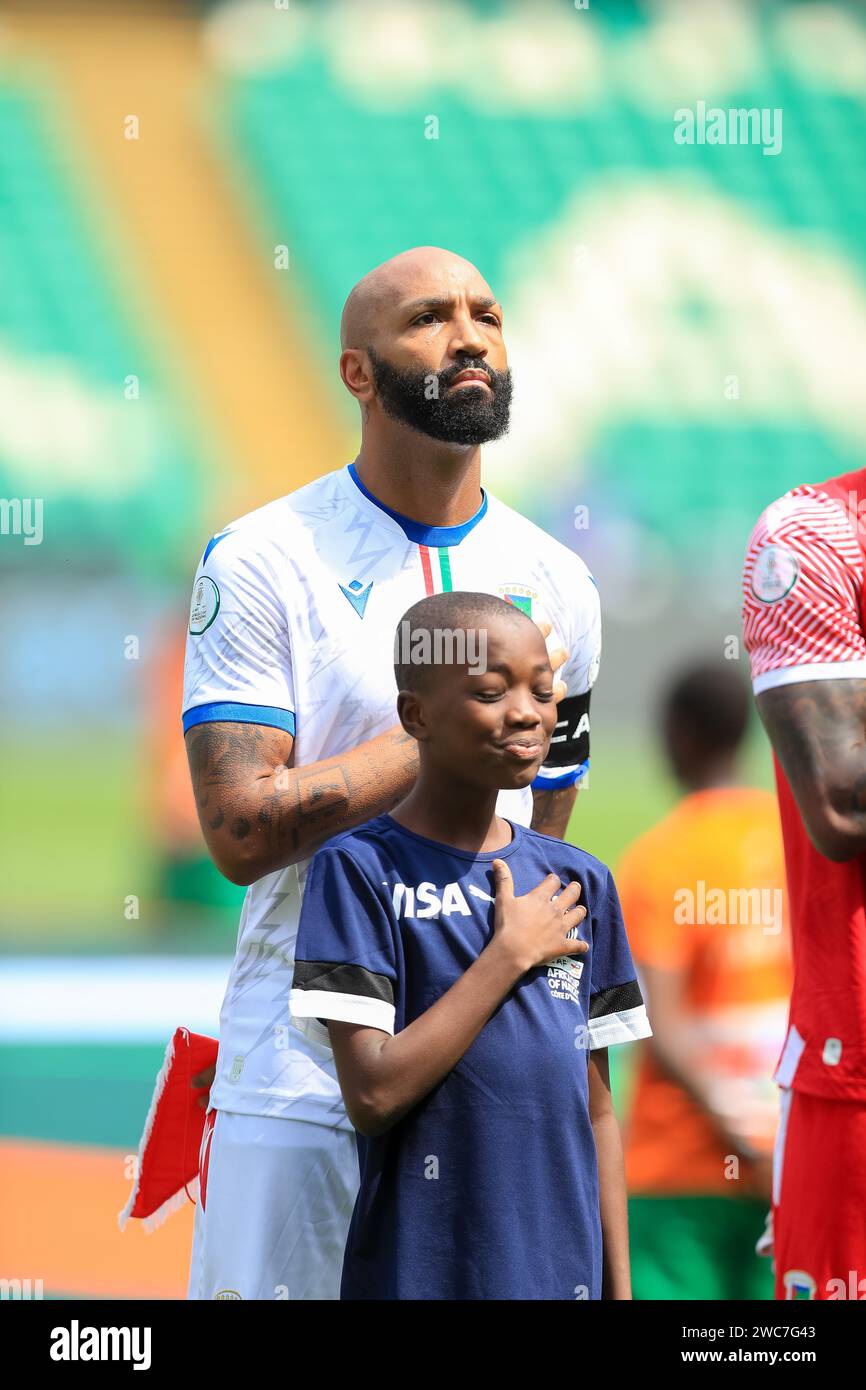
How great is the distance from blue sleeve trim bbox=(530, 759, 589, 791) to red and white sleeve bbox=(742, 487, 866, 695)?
30 cm

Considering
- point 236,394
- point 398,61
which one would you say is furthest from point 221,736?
point 398,61

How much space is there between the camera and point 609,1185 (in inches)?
66.4

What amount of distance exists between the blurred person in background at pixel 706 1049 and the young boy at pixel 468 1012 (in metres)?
1.35

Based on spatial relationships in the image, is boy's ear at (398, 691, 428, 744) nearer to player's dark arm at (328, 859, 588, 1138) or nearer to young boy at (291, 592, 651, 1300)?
young boy at (291, 592, 651, 1300)

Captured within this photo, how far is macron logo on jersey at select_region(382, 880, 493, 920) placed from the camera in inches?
63.5

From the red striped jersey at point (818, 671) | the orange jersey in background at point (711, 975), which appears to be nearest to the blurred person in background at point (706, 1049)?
the orange jersey in background at point (711, 975)

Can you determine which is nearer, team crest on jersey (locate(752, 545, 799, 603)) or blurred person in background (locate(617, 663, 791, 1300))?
team crest on jersey (locate(752, 545, 799, 603))

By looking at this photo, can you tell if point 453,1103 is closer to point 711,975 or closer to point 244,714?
point 244,714

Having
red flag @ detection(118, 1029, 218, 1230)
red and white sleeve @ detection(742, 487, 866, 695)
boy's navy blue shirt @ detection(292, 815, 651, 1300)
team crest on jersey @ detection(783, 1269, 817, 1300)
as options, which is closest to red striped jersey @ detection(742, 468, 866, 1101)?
red and white sleeve @ detection(742, 487, 866, 695)

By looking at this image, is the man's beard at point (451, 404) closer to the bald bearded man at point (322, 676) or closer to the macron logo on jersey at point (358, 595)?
the bald bearded man at point (322, 676)

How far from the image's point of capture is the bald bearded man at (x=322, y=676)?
1.85 m

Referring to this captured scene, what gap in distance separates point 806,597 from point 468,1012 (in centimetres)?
69

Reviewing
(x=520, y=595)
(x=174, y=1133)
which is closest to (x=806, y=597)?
(x=520, y=595)
